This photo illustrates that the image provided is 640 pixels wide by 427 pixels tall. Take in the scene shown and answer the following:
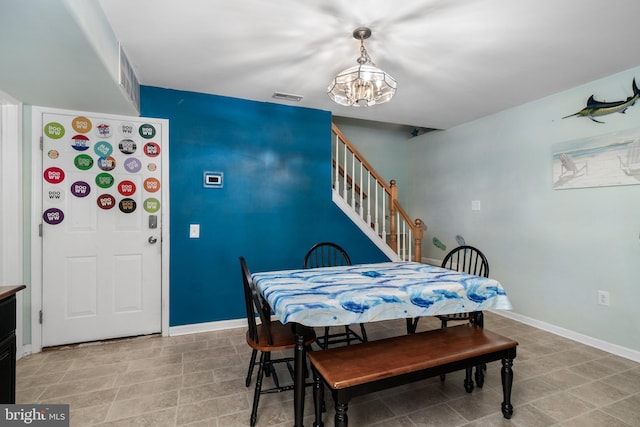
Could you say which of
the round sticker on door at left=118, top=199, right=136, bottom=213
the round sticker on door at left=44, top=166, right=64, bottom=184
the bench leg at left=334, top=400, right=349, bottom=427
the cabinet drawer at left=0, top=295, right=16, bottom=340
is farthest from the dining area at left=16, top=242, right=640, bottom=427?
the round sticker on door at left=44, top=166, right=64, bottom=184

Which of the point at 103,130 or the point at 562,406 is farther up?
the point at 103,130

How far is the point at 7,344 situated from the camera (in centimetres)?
155

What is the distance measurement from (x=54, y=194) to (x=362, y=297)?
9.26 feet

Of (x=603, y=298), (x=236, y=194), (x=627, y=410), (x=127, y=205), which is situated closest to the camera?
(x=627, y=410)

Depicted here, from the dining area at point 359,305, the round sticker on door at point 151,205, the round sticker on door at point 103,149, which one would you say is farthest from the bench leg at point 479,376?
the round sticker on door at point 103,149

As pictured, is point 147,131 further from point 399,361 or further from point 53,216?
point 399,361

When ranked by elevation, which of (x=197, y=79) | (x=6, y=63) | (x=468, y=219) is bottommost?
(x=468, y=219)

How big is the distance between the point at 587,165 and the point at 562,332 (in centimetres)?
165

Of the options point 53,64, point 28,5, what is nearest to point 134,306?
point 53,64

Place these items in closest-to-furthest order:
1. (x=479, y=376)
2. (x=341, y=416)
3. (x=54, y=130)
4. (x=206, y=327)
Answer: (x=341, y=416) → (x=479, y=376) → (x=54, y=130) → (x=206, y=327)

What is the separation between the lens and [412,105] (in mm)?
3412

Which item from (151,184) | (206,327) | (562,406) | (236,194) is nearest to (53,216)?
(151,184)

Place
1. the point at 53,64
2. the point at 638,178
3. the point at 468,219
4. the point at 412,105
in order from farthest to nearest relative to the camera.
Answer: the point at 468,219 < the point at 412,105 < the point at 638,178 < the point at 53,64

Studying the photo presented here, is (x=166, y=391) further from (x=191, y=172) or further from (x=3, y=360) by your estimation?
(x=191, y=172)
